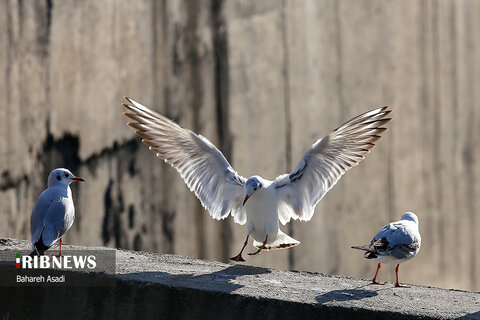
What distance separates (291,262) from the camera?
5.11 metres

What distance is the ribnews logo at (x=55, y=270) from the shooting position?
3059mm

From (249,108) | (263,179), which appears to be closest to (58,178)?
(263,179)

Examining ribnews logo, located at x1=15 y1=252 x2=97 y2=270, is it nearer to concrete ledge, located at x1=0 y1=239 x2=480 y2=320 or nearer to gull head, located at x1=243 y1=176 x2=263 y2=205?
concrete ledge, located at x1=0 y1=239 x2=480 y2=320

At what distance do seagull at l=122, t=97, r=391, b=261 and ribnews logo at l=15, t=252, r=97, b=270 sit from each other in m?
0.76

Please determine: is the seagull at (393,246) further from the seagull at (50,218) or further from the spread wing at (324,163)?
the seagull at (50,218)

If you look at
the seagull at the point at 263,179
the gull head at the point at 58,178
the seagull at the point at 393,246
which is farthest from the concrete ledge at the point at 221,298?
Answer: the seagull at the point at 263,179

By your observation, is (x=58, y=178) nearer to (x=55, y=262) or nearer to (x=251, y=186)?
(x=55, y=262)

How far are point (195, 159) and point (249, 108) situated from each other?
1006 millimetres

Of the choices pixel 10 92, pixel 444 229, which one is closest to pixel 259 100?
pixel 10 92

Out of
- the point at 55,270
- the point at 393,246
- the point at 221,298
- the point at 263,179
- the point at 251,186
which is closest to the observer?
the point at 221,298

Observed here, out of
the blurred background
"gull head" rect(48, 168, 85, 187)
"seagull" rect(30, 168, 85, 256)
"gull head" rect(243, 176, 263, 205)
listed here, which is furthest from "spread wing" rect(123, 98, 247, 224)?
"seagull" rect(30, 168, 85, 256)

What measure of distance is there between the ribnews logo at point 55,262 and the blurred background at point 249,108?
0.62m

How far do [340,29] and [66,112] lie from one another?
2085 mm

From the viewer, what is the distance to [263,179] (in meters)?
3.85
